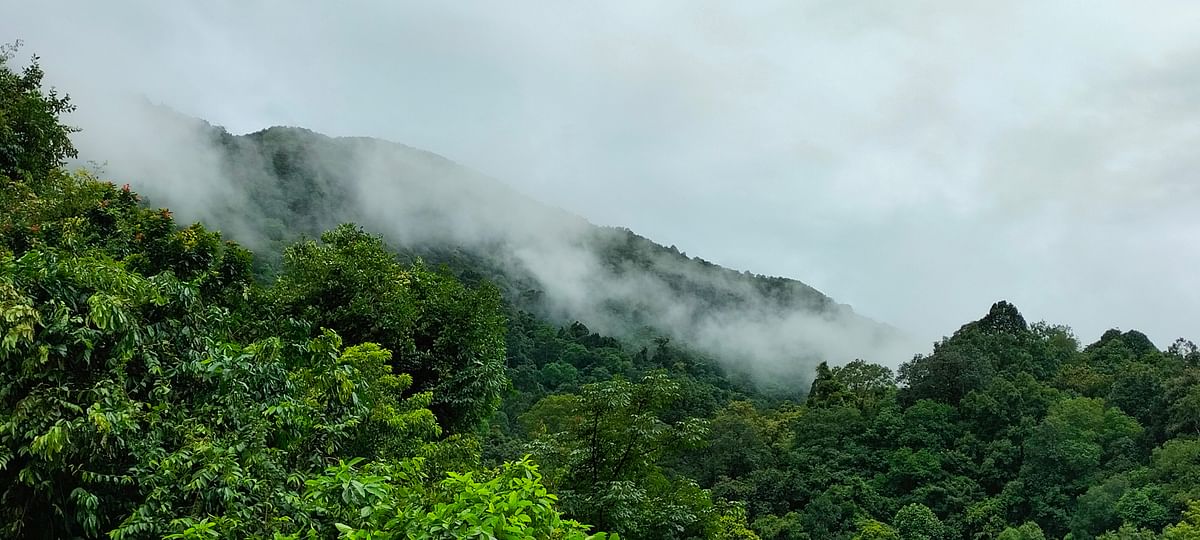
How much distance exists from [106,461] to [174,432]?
497 mm

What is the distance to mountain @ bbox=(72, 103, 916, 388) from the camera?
70.9 meters

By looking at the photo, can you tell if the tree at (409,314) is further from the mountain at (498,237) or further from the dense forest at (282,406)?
the mountain at (498,237)

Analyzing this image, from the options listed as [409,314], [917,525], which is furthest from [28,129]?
[917,525]

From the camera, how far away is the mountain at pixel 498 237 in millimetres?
70875

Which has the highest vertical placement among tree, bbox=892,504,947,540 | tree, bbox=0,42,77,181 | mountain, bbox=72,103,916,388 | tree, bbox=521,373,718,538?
mountain, bbox=72,103,916,388

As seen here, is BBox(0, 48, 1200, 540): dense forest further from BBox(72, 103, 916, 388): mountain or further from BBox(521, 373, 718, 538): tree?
BBox(72, 103, 916, 388): mountain

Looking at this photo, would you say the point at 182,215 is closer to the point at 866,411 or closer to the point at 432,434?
the point at 866,411

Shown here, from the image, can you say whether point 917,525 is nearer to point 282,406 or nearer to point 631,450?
point 631,450

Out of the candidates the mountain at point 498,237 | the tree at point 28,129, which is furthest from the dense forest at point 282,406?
the mountain at point 498,237

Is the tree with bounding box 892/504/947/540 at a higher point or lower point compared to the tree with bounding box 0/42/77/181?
lower

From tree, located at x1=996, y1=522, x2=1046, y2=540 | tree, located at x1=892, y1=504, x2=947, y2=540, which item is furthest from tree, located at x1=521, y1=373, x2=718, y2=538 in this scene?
tree, located at x1=996, y1=522, x2=1046, y2=540

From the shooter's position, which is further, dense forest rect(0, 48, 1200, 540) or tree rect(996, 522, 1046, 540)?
tree rect(996, 522, 1046, 540)

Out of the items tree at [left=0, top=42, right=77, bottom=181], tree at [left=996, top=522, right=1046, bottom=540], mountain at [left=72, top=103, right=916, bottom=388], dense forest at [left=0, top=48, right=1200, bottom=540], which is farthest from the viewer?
mountain at [left=72, top=103, right=916, bottom=388]

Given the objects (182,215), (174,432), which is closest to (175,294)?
(174,432)
